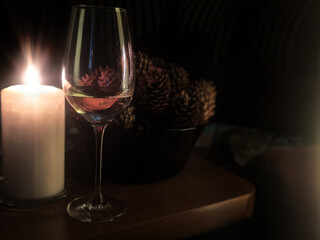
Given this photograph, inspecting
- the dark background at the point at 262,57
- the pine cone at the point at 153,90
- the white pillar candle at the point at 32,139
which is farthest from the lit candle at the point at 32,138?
the dark background at the point at 262,57

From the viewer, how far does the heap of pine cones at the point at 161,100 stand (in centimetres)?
56

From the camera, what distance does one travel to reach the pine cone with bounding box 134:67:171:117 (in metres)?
0.56

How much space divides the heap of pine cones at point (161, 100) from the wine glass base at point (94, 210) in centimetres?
11

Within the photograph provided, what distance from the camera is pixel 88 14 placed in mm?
441

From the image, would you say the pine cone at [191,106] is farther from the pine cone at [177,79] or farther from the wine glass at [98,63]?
the wine glass at [98,63]

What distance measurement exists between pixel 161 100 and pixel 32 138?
19 cm

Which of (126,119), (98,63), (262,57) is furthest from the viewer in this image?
(262,57)

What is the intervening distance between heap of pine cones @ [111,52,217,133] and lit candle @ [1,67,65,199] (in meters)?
0.09

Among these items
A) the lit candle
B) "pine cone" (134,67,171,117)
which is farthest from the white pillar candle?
"pine cone" (134,67,171,117)

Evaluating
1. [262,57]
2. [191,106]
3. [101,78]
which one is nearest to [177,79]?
[191,106]

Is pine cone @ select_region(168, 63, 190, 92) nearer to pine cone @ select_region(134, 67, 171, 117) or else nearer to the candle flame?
pine cone @ select_region(134, 67, 171, 117)

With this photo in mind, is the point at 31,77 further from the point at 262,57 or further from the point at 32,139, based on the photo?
the point at 262,57

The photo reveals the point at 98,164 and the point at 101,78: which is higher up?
the point at 101,78

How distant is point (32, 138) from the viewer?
19.7 inches
